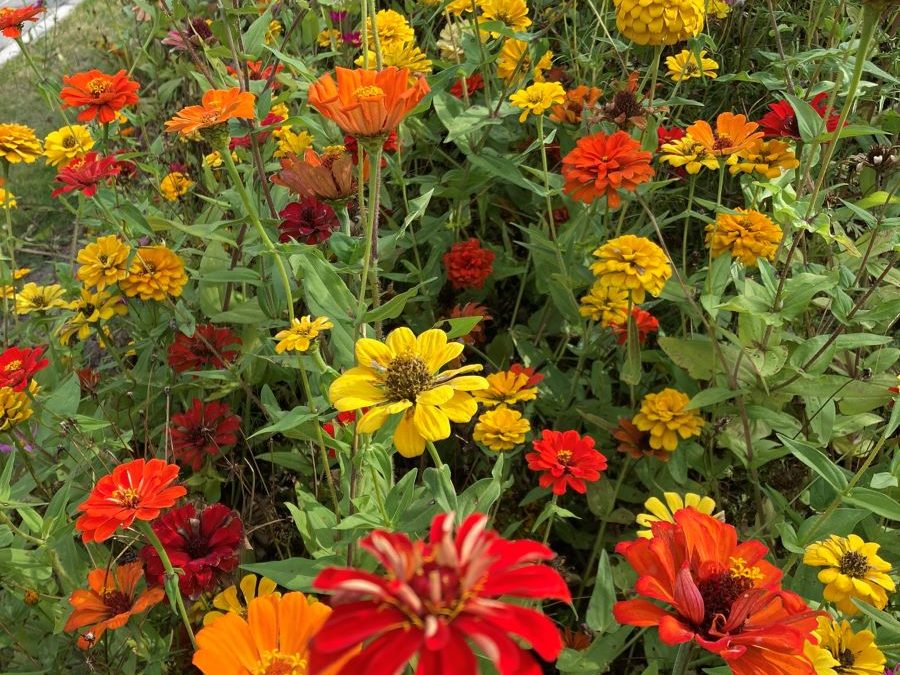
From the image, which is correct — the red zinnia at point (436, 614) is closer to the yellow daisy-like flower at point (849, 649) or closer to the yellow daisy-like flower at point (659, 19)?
the yellow daisy-like flower at point (849, 649)

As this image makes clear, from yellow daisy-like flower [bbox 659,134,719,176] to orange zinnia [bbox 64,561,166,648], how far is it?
1.32 metres

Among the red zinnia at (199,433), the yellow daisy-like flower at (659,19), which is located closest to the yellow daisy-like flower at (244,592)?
the red zinnia at (199,433)

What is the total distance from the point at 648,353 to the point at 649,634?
695mm

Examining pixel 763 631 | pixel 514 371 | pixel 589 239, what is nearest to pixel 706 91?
pixel 589 239

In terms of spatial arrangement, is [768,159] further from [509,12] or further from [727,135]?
[509,12]

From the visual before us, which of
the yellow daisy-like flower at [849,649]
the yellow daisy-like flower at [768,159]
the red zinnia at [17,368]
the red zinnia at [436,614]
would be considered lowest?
the yellow daisy-like flower at [849,649]

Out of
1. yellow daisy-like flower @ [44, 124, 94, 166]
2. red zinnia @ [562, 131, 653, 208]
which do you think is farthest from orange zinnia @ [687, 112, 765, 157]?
yellow daisy-like flower @ [44, 124, 94, 166]

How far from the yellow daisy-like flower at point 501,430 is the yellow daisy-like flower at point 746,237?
0.57 metres

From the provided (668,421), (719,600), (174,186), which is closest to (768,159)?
(668,421)

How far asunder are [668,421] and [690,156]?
1.94 feet

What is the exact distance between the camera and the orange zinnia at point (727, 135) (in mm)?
1477

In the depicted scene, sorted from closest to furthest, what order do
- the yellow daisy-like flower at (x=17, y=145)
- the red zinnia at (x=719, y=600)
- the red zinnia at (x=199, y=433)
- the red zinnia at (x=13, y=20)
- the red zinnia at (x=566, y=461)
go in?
the red zinnia at (x=719, y=600), the red zinnia at (x=566, y=461), the red zinnia at (x=199, y=433), the red zinnia at (x=13, y=20), the yellow daisy-like flower at (x=17, y=145)

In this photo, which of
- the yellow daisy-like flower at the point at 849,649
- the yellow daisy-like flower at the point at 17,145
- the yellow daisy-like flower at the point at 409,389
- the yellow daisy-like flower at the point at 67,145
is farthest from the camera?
the yellow daisy-like flower at the point at 67,145

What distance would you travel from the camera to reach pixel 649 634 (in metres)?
1.31
